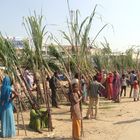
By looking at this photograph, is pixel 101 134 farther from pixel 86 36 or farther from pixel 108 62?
pixel 108 62

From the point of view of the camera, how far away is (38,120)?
11336mm

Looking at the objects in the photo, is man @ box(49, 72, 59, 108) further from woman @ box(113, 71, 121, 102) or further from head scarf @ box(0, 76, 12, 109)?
head scarf @ box(0, 76, 12, 109)

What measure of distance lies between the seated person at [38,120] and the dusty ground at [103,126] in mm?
190

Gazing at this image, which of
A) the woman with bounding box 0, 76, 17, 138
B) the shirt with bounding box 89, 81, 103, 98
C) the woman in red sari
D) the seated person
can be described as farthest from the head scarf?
the woman in red sari

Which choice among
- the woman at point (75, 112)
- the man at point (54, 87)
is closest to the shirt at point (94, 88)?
the man at point (54, 87)

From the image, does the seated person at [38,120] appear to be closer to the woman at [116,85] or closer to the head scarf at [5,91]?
the head scarf at [5,91]

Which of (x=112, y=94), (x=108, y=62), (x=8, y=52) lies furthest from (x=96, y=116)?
(x=108, y=62)

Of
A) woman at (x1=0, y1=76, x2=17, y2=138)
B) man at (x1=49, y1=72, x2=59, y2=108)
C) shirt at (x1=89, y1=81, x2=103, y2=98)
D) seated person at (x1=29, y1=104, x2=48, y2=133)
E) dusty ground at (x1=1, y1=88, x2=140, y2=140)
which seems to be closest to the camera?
woman at (x1=0, y1=76, x2=17, y2=138)

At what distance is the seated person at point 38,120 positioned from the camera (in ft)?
37.2

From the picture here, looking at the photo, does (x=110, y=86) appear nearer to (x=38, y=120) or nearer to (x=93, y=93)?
(x=93, y=93)

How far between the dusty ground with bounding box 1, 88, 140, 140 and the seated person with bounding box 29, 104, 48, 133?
19 cm

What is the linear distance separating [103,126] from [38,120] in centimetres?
229

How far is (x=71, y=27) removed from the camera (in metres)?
11.9

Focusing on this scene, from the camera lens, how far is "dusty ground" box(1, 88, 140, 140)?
10.8m
